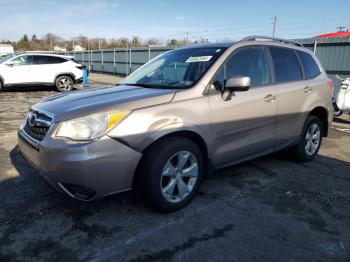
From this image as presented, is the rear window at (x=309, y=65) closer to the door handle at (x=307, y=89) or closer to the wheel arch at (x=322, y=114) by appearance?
the door handle at (x=307, y=89)

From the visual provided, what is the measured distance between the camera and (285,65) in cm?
450

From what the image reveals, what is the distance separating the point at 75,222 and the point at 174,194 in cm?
99

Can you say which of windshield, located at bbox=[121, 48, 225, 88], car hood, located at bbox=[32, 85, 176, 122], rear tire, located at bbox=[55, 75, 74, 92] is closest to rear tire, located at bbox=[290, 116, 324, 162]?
windshield, located at bbox=[121, 48, 225, 88]

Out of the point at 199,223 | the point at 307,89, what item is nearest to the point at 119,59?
the point at 307,89

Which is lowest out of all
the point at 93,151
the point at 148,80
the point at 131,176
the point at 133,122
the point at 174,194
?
the point at 174,194

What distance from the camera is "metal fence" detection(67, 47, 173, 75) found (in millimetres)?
20812

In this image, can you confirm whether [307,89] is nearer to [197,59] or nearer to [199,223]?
[197,59]

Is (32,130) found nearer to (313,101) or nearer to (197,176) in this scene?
(197,176)

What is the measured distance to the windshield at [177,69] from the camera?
12.0 ft

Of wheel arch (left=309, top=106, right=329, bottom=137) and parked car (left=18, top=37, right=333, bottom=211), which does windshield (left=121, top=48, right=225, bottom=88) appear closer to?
parked car (left=18, top=37, right=333, bottom=211)

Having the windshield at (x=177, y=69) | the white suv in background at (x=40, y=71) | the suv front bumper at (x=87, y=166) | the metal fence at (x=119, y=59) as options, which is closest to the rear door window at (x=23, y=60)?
the white suv in background at (x=40, y=71)

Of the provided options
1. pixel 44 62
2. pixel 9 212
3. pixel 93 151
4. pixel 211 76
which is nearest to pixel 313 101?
pixel 211 76

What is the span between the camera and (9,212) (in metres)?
3.32

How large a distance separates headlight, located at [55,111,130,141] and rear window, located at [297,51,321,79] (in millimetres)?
3117
